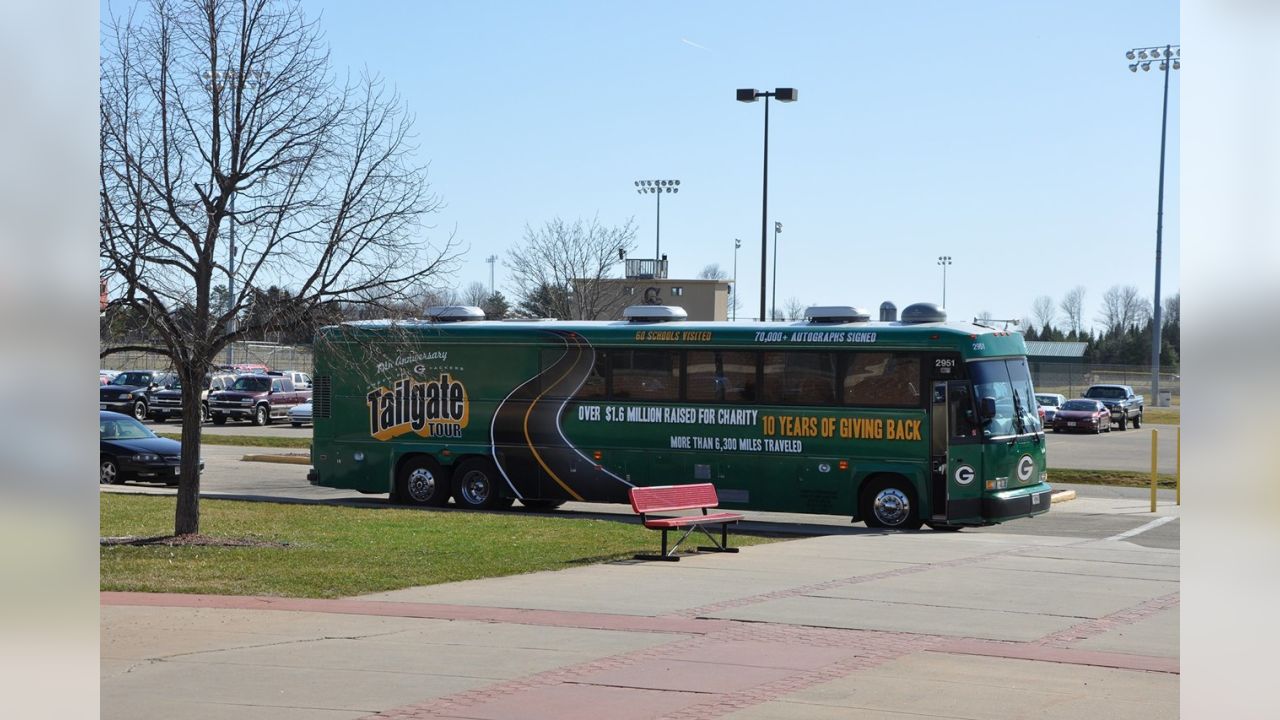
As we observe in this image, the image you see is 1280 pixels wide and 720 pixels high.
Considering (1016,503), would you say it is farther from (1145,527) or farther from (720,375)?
(720,375)

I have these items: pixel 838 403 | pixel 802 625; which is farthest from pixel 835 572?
pixel 838 403

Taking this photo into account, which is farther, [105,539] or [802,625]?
[105,539]

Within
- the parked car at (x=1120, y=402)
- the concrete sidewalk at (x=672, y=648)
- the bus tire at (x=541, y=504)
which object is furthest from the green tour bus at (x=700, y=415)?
the parked car at (x=1120, y=402)

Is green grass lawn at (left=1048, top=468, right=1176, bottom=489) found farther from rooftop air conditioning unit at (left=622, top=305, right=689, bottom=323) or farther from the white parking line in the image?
rooftop air conditioning unit at (left=622, top=305, right=689, bottom=323)

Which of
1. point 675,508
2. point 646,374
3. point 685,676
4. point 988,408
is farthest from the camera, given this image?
point 646,374

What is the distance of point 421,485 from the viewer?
23156 millimetres

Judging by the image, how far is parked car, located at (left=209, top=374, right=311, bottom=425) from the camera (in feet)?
164

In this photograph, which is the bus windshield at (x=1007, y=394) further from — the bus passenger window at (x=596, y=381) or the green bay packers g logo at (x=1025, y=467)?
the bus passenger window at (x=596, y=381)

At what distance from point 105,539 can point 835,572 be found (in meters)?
8.32

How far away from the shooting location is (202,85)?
14.7m

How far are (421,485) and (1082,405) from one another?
3605cm

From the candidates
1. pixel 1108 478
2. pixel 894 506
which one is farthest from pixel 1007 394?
pixel 1108 478
